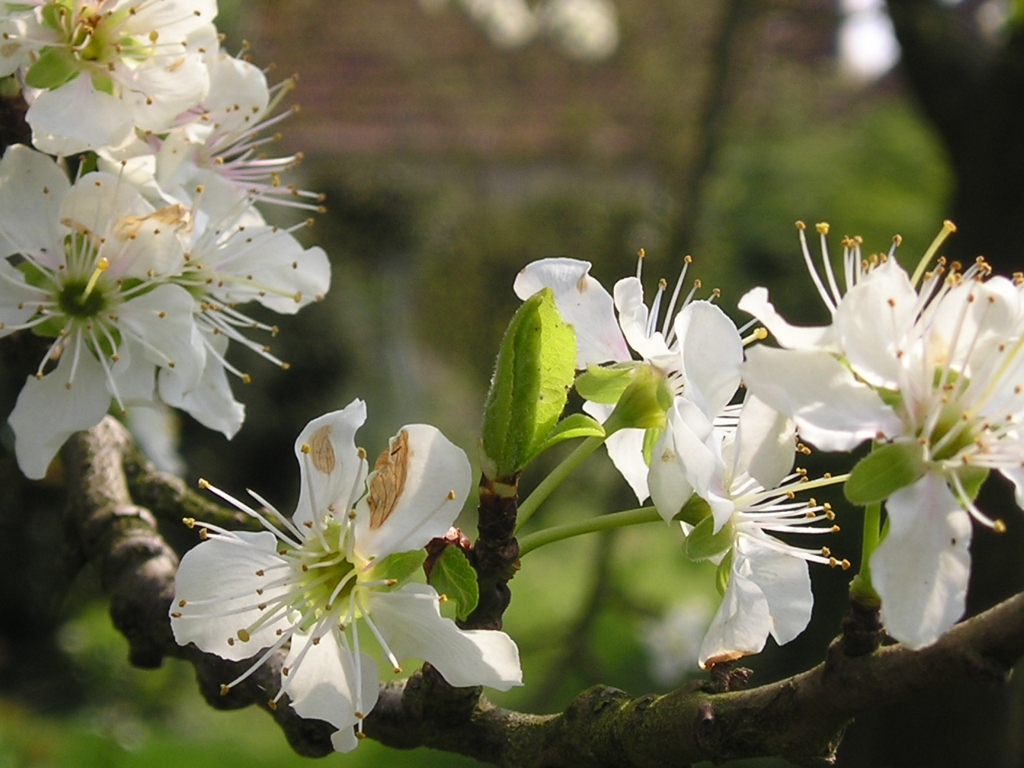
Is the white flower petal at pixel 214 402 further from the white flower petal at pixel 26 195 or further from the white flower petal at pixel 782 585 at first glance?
the white flower petal at pixel 782 585

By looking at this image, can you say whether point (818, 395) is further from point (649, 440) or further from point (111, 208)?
point (111, 208)

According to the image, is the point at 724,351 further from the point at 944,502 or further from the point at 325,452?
Result: the point at 325,452

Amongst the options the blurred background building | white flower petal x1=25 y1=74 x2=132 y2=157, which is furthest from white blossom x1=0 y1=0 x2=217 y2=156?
the blurred background building

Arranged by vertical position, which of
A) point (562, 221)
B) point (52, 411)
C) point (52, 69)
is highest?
point (52, 69)

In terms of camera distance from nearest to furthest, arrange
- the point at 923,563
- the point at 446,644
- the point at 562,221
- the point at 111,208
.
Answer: the point at 923,563 < the point at 446,644 < the point at 111,208 < the point at 562,221

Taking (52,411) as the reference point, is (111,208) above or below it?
above

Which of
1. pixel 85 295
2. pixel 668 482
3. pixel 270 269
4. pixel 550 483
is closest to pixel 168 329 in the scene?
pixel 85 295
